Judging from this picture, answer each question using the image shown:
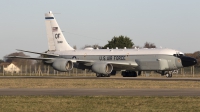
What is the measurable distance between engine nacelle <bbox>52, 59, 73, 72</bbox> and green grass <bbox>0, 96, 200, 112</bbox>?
3659 cm

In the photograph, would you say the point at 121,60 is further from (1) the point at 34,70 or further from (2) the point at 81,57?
(1) the point at 34,70

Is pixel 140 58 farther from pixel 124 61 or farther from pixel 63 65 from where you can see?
pixel 63 65

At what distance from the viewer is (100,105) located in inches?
824

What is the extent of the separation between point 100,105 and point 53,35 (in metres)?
51.7

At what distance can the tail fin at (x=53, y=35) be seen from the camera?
71062 millimetres

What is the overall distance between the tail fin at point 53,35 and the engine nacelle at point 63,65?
8.88 metres

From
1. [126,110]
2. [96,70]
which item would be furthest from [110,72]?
[126,110]

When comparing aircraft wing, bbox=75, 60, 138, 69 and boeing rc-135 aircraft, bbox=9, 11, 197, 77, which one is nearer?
boeing rc-135 aircraft, bbox=9, 11, 197, 77

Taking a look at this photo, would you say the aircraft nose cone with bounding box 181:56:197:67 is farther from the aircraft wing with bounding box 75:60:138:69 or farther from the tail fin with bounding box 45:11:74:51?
the tail fin with bounding box 45:11:74:51

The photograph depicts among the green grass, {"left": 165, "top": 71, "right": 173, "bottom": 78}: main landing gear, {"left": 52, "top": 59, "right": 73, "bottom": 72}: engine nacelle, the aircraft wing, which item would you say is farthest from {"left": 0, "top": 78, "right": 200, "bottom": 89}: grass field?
{"left": 52, "top": 59, "right": 73, "bottom": 72}: engine nacelle

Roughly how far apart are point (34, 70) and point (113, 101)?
209 feet

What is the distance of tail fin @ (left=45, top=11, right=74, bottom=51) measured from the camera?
233ft

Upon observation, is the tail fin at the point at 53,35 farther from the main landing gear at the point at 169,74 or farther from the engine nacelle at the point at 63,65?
the main landing gear at the point at 169,74

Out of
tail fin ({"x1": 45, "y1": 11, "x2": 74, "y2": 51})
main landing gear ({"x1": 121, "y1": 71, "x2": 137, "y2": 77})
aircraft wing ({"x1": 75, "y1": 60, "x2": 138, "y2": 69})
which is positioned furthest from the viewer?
tail fin ({"x1": 45, "y1": 11, "x2": 74, "y2": 51})
